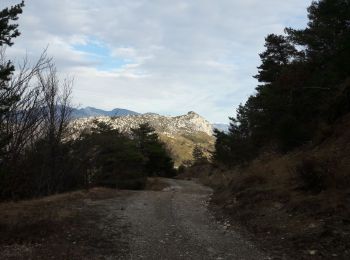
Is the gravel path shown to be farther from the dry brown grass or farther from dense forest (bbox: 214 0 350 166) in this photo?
dense forest (bbox: 214 0 350 166)

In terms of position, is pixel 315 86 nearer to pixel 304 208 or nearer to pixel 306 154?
pixel 306 154

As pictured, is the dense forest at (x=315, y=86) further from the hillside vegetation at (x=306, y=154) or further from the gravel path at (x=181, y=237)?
the gravel path at (x=181, y=237)

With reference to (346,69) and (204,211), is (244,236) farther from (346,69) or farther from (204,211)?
(346,69)

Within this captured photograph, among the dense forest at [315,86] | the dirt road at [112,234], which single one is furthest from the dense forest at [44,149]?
the dense forest at [315,86]

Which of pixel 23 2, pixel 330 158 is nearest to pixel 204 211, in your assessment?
pixel 330 158

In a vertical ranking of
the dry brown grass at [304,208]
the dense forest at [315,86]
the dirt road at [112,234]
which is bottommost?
the dirt road at [112,234]

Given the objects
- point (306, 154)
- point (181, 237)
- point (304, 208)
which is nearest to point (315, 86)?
point (306, 154)

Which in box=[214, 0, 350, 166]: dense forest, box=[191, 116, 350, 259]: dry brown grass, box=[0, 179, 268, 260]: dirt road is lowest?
box=[0, 179, 268, 260]: dirt road

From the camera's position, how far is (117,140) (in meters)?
44.7

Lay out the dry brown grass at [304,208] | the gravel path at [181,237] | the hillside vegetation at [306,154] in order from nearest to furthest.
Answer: the gravel path at [181,237] → the dry brown grass at [304,208] → the hillside vegetation at [306,154]

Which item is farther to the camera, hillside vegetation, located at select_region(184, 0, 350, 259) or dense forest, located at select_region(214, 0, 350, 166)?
dense forest, located at select_region(214, 0, 350, 166)

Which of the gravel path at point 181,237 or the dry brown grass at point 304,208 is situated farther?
the dry brown grass at point 304,208

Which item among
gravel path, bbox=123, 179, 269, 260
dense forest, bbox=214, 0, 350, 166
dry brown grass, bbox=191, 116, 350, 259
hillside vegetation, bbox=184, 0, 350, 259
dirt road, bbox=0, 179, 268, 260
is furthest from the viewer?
dense forest, bbox=214, 0, 350, 166

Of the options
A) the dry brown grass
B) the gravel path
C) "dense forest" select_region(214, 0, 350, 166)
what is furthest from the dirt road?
"dense forest" select_region(214, 0, 350, 166)
